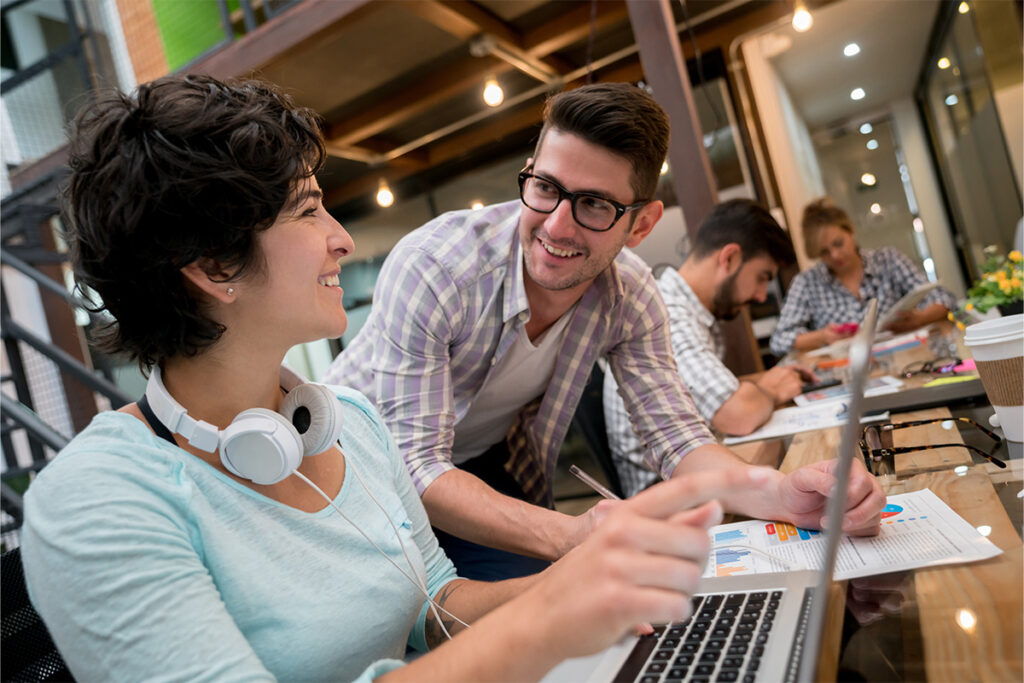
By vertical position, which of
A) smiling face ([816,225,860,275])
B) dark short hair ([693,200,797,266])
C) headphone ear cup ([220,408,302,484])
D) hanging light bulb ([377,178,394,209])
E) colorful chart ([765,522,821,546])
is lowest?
colorful chart ([765,522,821,546])

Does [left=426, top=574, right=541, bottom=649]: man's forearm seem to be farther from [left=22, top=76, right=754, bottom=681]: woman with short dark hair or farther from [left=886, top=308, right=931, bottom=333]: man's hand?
[left=886, top=308, right=931, bottom=333]: man's hand

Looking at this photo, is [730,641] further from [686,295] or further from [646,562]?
[686,295]

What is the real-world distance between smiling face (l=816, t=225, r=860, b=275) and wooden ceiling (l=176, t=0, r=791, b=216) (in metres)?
1.58

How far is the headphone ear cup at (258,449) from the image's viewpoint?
2.90ft

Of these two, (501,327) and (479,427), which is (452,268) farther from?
(479,427)

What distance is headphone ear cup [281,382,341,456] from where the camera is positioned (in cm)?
100

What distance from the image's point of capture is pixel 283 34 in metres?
4.01

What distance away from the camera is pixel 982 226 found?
691 cm

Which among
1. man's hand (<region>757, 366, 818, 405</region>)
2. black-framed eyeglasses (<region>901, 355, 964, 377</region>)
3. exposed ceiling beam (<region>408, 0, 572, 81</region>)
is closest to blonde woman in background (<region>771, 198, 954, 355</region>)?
black-framed eyeglasses (<region>901, 355, 964, 377</region>)

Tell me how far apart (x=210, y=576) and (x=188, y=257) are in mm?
391

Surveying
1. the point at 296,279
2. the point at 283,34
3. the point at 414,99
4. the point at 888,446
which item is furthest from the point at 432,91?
the point at 296,279

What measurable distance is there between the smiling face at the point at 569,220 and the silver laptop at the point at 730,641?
88 centimetres

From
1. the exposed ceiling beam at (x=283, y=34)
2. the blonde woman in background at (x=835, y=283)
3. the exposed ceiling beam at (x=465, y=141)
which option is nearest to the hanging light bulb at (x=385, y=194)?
the exposed ceiling beam at (x=465, y=141)

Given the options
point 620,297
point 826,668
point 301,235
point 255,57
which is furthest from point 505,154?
point 826,668
